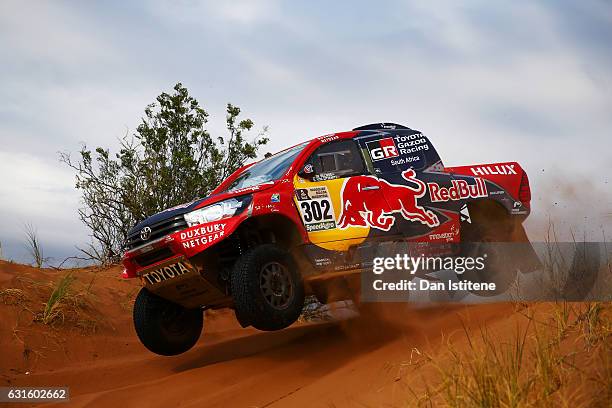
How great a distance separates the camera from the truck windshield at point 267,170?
6.75m

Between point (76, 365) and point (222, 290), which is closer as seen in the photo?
point (222, 290)

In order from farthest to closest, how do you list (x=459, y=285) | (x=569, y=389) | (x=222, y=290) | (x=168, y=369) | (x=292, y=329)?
(x=292, y=329)
(x=459, y=285)
(x=168, y=369)
(x=222, y=290)
(x=569, y=389)

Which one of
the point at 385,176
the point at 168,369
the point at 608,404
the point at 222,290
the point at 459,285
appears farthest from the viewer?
the point at 459,285

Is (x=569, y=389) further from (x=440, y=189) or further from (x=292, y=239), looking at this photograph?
(x=440, y=189)

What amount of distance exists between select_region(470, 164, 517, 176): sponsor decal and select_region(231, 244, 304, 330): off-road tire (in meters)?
2.99

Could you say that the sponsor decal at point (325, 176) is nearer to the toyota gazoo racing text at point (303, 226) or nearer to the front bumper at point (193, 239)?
the toyota gazoo racing text at point (303, 226)

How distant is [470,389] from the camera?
3.50m

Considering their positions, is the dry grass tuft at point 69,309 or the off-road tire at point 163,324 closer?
the off-road tire at point 163,324

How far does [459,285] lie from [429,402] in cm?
446

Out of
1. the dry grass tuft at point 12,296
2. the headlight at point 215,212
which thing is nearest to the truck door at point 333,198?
the headlight at point 215,212

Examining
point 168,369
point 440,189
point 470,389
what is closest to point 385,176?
point 440,189

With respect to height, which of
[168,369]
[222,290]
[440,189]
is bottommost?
[168,369]

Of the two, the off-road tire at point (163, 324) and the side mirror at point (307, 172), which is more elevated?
the side mirror at point (307, 172)

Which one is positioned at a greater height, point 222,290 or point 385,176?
point 385,176
